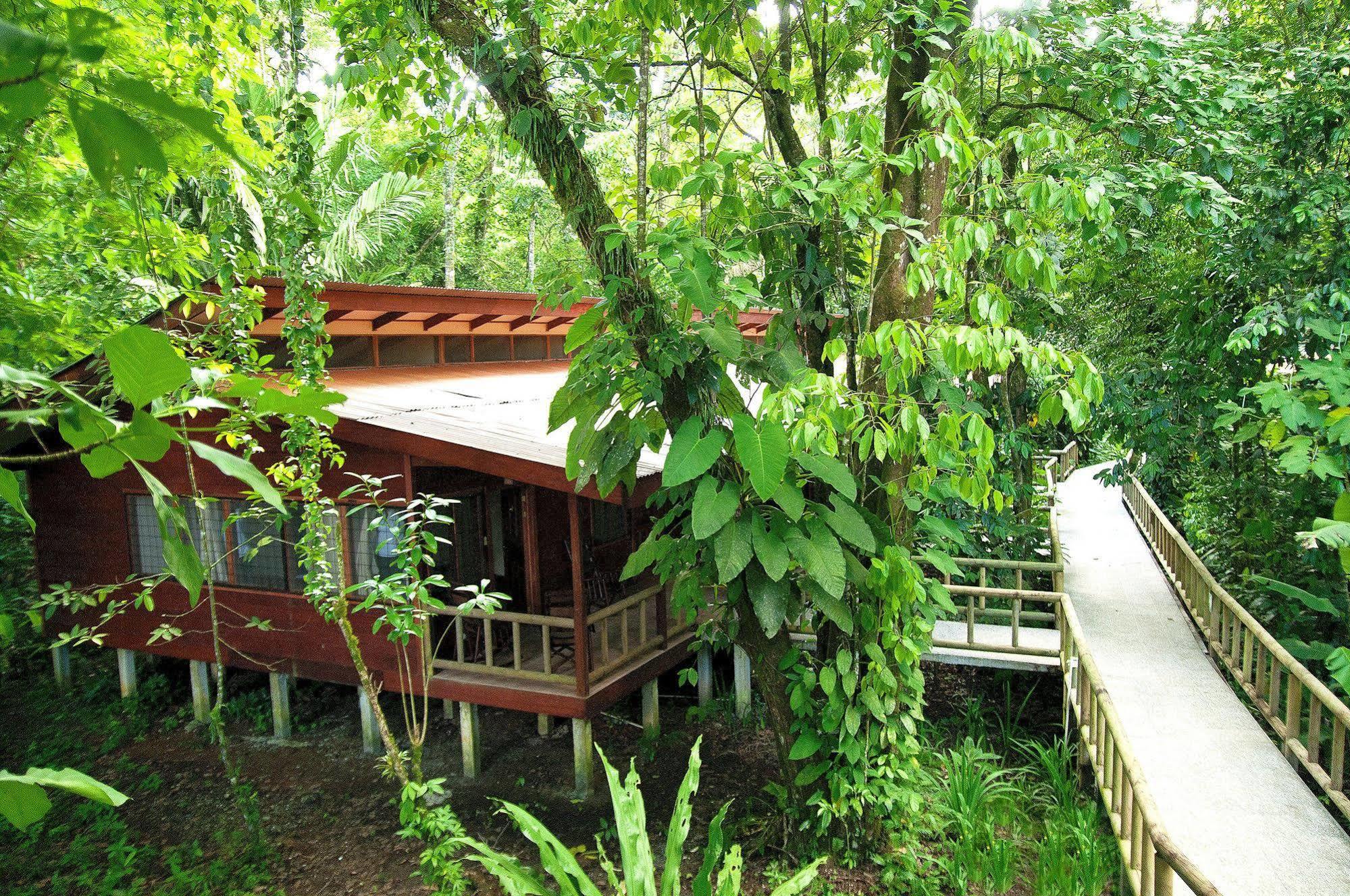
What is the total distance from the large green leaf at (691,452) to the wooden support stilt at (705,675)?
4.93 meters

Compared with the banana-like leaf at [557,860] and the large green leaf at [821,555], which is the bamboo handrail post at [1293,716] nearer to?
the large green leaf at [821,555]

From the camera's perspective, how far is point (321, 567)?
670cm

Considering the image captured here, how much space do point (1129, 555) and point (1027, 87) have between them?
704cm

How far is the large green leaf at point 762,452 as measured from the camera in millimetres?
4066

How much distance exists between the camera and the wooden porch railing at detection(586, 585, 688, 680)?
316 inches

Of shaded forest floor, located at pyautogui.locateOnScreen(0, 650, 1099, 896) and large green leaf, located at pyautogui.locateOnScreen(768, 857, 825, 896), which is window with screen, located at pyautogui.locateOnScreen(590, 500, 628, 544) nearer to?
shaded forest floor, located at pyautogui.locateOnScreen(0, 650, 1099, 896)

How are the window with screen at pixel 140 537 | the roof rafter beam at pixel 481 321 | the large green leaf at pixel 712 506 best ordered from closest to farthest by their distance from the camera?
1. the large green leaf at pixel 712 506
2. the window with screen at pixel 140 537
3. the roof rafter beam at pixel 481 321

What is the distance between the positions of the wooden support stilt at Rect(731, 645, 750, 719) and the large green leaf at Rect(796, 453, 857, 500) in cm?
459

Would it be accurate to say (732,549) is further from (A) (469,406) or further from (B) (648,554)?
(A) (469,406)

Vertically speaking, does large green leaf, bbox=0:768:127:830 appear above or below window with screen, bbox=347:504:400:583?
above

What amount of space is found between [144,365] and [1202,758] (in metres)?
7.36

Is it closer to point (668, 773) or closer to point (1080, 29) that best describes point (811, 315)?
point (1080, 29)

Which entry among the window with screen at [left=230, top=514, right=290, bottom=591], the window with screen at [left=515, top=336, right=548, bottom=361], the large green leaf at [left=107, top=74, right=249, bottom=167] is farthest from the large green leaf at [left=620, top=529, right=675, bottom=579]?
the window with screen at [left=515, top=336, right=548, bottom=361]

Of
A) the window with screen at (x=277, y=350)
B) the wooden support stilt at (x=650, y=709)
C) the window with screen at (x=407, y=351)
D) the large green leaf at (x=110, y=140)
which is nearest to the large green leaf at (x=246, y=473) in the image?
the large green leaf at (x=110, y=140)
